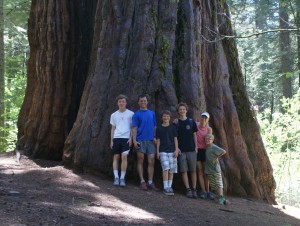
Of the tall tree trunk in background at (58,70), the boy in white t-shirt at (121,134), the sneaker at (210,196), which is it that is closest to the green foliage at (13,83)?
the tall tree trunk in background at (58,70)

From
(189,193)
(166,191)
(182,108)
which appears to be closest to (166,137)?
(182,108)

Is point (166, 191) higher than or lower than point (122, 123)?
lower

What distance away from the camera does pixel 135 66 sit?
8.67 m

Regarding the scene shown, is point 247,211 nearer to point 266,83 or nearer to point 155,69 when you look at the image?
point 155,69

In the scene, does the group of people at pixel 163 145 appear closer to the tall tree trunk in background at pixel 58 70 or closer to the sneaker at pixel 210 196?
the sneaker at pixel 210 196

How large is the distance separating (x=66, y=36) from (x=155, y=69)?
3160 mm

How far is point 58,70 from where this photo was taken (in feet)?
35.1

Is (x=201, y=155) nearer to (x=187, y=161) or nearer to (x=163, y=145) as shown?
(x=187, y=161)

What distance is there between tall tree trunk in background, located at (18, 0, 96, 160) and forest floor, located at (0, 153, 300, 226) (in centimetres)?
215

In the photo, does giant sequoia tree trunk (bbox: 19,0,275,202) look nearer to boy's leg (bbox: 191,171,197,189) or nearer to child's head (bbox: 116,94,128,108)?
child's head (bbox: 116,94,128,108)

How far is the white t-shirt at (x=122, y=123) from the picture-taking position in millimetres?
8062

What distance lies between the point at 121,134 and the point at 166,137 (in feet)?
2.69

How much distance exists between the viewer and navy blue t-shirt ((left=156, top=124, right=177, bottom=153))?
7.98 meters

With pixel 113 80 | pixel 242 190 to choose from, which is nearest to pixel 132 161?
pixel 113 80
